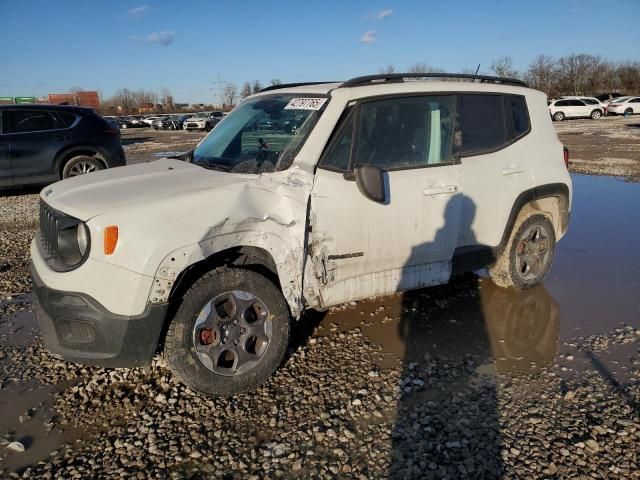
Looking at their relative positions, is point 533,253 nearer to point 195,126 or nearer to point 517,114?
point 517,114

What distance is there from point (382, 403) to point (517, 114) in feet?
10.1

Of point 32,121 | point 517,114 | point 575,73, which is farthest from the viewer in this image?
point 575,73

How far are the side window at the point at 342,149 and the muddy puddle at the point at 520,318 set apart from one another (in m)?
1.48

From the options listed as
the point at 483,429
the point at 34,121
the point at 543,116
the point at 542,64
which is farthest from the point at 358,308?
the point at 542,64

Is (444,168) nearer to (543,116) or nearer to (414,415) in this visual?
(543,116)

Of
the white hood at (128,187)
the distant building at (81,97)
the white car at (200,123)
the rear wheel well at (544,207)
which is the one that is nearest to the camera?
the white hood at (128,187)

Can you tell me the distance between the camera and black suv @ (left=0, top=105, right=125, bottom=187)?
922 cm

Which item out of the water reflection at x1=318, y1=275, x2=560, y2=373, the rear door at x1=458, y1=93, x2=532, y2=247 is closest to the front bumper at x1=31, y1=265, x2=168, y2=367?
Result: the water reflection at x1=318, y1=275, x2=560, y2=373

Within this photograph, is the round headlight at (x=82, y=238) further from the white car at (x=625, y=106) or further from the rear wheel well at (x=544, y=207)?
the white car at (x=625, y=106)

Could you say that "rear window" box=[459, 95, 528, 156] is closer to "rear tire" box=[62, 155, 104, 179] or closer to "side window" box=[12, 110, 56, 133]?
"rear tire" box=[62, 155, 104, 179]

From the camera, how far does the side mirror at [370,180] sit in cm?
342

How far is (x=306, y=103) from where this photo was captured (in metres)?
3.78

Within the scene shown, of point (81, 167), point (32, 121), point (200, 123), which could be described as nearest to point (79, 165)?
point (81, 167)

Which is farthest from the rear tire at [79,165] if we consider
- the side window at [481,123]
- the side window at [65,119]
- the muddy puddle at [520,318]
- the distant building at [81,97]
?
the distant building at [81,97]
